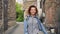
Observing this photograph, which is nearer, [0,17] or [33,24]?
[33,24]

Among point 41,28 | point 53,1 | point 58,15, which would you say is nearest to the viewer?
point 41,28

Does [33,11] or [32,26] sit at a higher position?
[33,11]

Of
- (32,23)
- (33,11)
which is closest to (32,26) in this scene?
(32,23)

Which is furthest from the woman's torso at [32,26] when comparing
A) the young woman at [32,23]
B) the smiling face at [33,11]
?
the smiling face at [33,11]

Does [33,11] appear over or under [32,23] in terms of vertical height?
over

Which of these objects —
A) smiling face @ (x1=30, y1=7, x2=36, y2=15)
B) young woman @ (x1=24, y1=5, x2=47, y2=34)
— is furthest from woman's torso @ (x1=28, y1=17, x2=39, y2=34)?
smiling face @ (x1=30, y1=7, x2=36, y2=15)

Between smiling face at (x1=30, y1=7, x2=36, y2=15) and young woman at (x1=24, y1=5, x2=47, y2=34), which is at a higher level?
smiling face at (x1=30, y1=7, x2=36, y2=15)

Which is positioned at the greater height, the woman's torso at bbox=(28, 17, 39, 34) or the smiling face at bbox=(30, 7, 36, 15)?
the smiling face at bbox=(30, 7, 36, 15)

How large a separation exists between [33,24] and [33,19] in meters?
0.10

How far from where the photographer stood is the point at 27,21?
163 inches


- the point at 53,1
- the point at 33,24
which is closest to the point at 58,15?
the point at 53,1

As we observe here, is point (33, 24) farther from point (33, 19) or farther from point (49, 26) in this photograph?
point (49, 26)

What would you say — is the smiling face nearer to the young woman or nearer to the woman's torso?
the young woman

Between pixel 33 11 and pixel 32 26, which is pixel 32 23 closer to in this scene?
pixel 32 26
